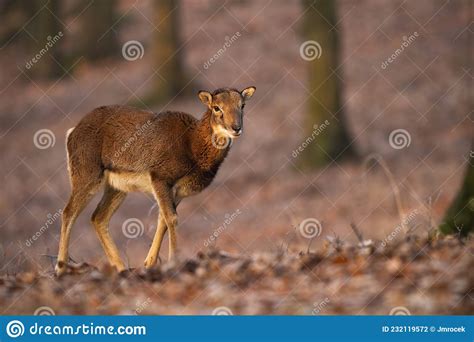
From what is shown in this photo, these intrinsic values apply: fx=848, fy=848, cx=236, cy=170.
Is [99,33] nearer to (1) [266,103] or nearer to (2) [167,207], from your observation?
(1) [266,103]

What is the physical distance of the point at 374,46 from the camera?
947 inches

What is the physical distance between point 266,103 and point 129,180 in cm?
1273

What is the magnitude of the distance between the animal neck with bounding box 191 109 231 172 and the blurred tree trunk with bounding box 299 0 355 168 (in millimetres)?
8845

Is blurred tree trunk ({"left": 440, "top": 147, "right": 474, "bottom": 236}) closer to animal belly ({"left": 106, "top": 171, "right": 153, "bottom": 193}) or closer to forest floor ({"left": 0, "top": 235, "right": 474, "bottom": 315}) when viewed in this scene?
forest floor ({"left": 0, "top": 235, "right": 474, "bottom": 315})

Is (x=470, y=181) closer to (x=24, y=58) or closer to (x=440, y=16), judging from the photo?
(x=440, y=16)

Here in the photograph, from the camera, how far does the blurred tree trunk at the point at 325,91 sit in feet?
61.3

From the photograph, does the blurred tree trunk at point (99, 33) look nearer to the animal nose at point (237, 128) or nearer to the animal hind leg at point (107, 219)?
the animal hind leg at point (107, 219)

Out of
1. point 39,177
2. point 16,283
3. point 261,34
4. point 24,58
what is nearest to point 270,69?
point 261,34

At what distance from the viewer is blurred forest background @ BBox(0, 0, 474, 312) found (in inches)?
691

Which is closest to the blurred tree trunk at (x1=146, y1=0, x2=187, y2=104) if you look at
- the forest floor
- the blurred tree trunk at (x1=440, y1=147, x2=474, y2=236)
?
the blurred tree trunk at (x1=440, y1=147, x2=474, y2=236)

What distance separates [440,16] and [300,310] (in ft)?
61.6

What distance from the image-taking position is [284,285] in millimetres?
7828

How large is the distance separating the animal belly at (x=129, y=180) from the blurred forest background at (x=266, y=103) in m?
3.34

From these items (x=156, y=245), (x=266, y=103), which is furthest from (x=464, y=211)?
(x=266, y=103)
